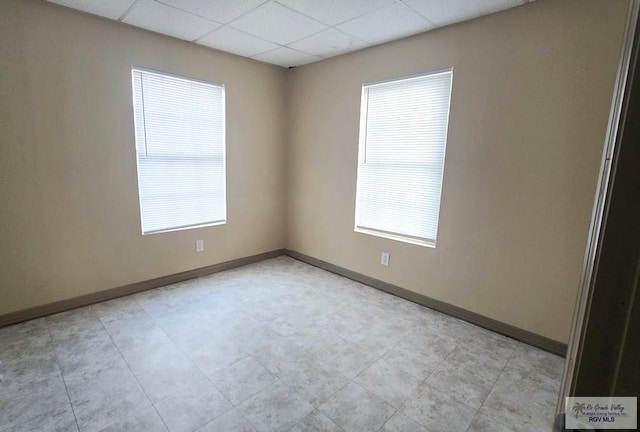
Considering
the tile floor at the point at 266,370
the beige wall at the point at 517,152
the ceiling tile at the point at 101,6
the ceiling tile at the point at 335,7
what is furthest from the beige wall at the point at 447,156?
the ceiling tile at the point at 335,7

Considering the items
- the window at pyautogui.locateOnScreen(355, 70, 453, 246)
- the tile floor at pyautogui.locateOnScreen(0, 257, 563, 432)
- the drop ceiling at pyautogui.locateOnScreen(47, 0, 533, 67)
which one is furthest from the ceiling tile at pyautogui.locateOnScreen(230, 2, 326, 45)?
the tile floor at pyautogui.locateOnScreen(0, 257, 563, 432)

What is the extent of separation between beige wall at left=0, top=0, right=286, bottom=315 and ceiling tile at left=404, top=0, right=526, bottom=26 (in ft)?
7.38

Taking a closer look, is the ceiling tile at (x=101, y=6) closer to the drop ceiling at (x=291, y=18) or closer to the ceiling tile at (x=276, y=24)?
the drop ceiling at (x=291, y=18)

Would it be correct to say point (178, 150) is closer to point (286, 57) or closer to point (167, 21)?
point (167, 21)

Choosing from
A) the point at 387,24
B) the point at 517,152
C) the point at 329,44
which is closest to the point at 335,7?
the point at 387,24

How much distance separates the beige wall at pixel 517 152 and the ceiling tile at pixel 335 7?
2.48 ft

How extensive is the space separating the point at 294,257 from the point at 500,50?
3361 millimetres

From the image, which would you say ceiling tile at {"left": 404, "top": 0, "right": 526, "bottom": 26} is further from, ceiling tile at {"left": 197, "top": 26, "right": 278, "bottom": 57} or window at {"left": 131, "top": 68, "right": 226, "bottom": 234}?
window at {"left": 131, "top": 68, "right": 226, "bottom": 234}

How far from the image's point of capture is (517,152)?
2471mm

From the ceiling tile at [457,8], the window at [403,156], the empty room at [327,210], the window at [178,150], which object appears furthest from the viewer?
the window at [178,150]

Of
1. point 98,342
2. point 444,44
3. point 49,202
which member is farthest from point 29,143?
point 444,44

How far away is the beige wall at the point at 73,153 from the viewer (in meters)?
2.47

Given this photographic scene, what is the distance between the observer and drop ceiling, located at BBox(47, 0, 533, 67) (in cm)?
240

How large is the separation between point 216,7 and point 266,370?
2791 millimetres
